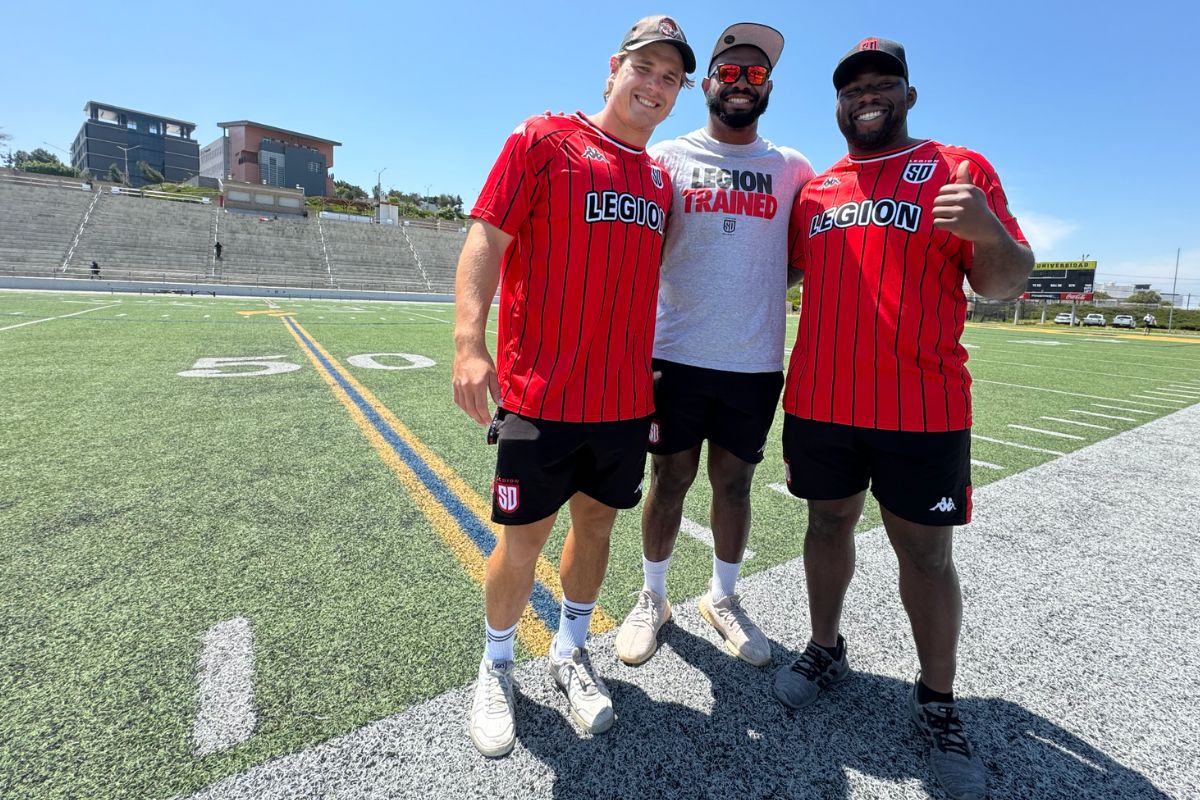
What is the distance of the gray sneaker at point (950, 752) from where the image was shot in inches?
62.4

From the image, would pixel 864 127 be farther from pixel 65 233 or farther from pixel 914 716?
pixel 65 233

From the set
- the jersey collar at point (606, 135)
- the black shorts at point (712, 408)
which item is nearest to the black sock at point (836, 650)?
the black shorts at point (712, 408)

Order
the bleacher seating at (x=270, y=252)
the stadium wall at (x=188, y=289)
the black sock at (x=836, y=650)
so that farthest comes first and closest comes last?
1. the bleacher seating at (x=270, y=252)
2. the stadium wall at (x=188, y=289)
3. the black sock at (x=836, y=650)

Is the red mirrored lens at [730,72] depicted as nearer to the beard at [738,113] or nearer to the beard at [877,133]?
the beard at [738,113]

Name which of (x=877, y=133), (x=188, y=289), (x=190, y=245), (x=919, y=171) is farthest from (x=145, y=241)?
(x=919, y=171)

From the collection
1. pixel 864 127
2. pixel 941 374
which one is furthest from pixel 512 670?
pixel 864 127

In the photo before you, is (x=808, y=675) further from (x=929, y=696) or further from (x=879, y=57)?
(x=879, y=57)

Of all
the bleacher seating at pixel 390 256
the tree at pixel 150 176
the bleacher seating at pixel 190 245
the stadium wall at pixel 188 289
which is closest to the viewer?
the stadium wall at pixel 188 289

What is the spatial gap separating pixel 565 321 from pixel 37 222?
161 feet

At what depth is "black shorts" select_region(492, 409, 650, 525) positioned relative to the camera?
170 cm

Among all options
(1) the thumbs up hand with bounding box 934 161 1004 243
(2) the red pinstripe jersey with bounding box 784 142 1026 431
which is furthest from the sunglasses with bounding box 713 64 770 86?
(1) the thumbs up hand with bounding box 934 161 1004 243

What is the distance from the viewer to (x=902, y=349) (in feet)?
5.80

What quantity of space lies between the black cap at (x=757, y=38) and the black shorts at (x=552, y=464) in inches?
57.0

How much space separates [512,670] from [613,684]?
1.14 ft
